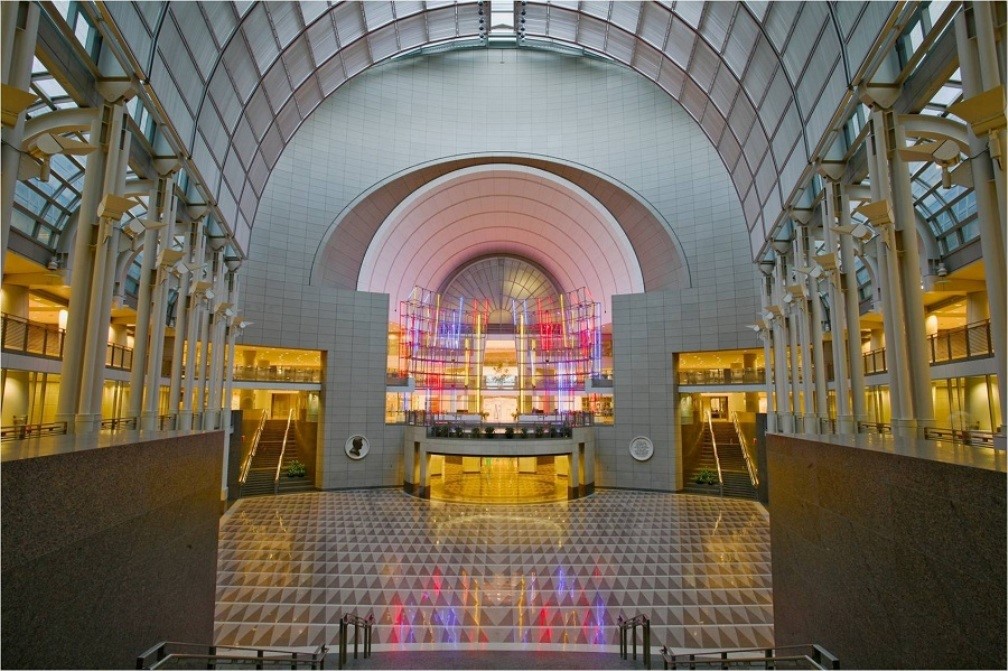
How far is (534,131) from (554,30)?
7369mm

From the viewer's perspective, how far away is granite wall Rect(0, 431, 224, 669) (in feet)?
15.4

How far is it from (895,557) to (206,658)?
8.89m

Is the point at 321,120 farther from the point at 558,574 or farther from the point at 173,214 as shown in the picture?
the point at 558,574

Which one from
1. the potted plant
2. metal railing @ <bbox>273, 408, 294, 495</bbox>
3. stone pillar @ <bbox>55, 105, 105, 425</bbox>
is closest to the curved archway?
metal railing @ <bbox>273, 408, 294, 495</bbox>

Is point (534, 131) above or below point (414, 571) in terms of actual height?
above

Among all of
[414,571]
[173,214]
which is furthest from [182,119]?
[414,571]

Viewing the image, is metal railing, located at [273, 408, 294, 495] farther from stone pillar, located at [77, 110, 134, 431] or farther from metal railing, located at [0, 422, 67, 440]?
metal railing, located at [0, 422, 67, 440]

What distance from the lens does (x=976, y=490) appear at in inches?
176

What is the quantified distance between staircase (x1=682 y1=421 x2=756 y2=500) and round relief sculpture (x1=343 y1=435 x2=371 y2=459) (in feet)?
54.2

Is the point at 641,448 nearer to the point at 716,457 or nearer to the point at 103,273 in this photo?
the point at 716,457

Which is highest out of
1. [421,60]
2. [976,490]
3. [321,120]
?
[421,60]

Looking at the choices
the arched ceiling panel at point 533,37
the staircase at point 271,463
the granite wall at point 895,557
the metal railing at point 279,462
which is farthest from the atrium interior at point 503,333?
the metal railing at point 279,462

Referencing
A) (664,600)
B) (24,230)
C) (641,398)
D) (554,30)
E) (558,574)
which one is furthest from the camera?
(641,398)

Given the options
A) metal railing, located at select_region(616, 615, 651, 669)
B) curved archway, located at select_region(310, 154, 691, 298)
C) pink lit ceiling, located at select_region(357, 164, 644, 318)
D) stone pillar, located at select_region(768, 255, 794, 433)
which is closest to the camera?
metal railing, located at select_region(616, 615, 651, 669)
